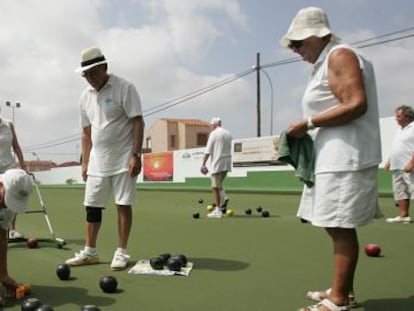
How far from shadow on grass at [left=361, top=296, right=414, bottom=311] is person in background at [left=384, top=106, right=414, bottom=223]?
14.6 ft

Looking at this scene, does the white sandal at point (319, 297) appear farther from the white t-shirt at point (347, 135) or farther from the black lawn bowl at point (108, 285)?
the black lawn bowl at point (108, 285)

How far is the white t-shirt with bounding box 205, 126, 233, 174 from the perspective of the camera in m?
9.44

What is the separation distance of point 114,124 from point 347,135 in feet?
8.30

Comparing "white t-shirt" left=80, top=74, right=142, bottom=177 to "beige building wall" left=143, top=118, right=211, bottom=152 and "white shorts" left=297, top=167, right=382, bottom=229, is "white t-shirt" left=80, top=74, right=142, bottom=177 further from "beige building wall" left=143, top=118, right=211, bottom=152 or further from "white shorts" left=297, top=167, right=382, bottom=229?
"beige building wall" left=143, top=118, right=211, bottom=152

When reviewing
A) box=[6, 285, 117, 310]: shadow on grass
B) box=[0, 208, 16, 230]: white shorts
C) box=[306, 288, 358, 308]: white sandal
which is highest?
box=[0, 208, 16, 230]: white shorts

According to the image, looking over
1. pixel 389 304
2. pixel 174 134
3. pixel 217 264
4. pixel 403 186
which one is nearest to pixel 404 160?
pixel 403 186

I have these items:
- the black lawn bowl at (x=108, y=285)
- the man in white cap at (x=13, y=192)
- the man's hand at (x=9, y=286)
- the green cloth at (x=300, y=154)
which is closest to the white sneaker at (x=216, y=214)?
the black lawn bowl at (x=108, y=285)

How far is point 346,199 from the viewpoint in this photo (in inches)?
110

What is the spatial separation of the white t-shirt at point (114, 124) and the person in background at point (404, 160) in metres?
4.74

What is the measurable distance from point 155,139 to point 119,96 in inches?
1927

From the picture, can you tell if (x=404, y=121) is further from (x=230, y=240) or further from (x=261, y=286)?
(x=261, y=286)

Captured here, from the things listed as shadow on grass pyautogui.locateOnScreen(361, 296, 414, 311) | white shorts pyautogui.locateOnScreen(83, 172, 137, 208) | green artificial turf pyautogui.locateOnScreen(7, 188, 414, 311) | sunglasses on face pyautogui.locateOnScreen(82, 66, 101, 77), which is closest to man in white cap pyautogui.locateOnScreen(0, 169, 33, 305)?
green artificial turf pyautogui.locateOnScreen(7, 188, 414, 311)

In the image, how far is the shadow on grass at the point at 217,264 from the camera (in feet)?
14.7

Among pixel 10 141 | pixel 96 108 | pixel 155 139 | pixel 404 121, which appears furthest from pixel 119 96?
pixel 155 139
